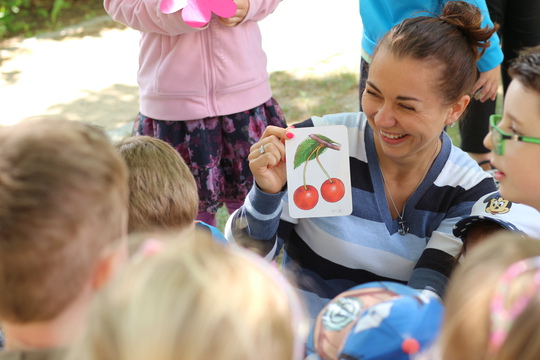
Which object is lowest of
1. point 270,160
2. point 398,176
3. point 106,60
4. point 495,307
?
point 106,60

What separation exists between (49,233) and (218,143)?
153cm

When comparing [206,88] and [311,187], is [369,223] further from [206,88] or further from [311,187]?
[206,88]

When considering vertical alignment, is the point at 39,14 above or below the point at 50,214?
below

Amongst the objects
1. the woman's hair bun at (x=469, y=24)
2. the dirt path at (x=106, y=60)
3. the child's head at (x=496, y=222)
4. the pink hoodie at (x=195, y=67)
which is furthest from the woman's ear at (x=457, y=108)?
the dirt path at (x=106, y=60)

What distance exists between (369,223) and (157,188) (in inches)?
25.2

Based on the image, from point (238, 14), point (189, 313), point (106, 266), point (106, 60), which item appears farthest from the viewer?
point (106, 60)

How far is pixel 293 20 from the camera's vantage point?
5781mm

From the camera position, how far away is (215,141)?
7.89 feet

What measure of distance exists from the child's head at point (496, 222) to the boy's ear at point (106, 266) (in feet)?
3.18

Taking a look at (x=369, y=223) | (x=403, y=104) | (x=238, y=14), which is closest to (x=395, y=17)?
(x=238, y=14)

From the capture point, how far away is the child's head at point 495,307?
0.80 metres

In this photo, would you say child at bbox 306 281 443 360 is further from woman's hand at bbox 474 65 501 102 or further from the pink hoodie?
woman's hand at bbox 474 65 501 102

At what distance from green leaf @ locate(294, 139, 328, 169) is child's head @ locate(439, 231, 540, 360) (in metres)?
0.83

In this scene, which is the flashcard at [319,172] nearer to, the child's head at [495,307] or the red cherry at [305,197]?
the red cherry at [305,197]
